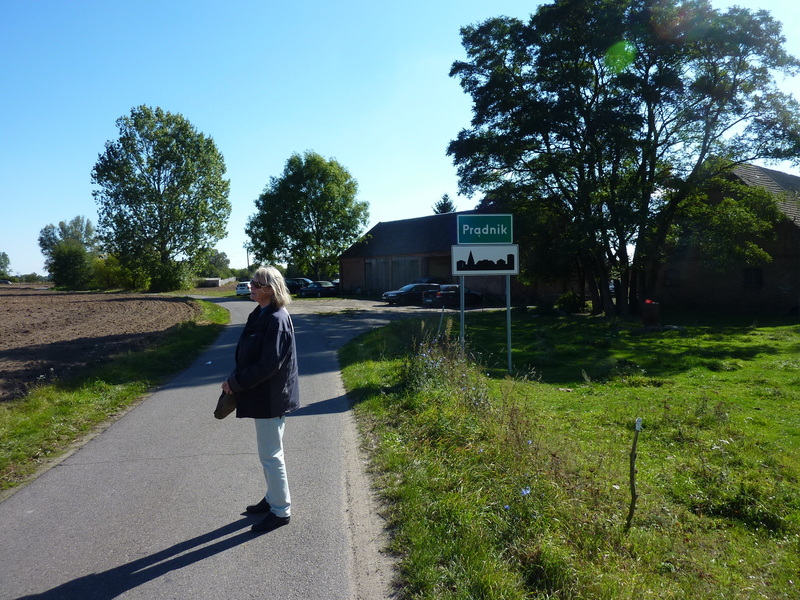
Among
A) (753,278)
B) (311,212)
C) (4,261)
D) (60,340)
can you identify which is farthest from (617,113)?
(4,261)

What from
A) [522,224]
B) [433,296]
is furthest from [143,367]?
[433,296]

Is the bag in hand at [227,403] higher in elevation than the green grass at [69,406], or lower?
higher

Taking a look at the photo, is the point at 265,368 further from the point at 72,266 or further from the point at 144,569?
the point at 72,266

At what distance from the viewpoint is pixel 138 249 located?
6134 cm

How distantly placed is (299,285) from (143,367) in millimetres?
42571

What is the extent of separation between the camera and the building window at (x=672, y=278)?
34469 mm

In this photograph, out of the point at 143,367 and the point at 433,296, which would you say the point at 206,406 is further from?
the point at 433,296

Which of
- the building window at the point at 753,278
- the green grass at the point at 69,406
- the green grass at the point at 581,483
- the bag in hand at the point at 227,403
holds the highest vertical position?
the building window at the point at 753,278

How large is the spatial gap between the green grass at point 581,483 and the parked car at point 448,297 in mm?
24218

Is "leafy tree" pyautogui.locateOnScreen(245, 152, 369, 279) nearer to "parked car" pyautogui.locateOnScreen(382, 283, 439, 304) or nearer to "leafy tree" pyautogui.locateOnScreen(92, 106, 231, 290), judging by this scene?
"leafy tree" pyautogui.locateOnScreen(92, 106, 231, 290)

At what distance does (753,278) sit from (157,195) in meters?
53.2

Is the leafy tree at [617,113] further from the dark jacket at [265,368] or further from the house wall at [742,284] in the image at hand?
the dark jacket at [265,368]

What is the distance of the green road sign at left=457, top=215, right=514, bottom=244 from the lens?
11.3 metres

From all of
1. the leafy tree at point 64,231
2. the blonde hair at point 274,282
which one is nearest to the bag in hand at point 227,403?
the blonde hair at point 274,282
